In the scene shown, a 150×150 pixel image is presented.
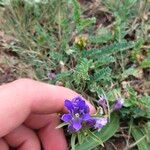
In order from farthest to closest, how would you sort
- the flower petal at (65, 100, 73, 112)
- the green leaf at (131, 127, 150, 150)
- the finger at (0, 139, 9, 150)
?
the green leaf at (131, 127, 150, 150), the finger at (0, 139, 9, 150), the flower petal at (65, 100, 73, 112)

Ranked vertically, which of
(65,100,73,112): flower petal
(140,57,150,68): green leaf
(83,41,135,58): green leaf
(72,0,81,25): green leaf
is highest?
(72,0,81,25): green leaf

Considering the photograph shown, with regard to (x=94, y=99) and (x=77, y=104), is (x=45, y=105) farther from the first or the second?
(x=94, y=99)

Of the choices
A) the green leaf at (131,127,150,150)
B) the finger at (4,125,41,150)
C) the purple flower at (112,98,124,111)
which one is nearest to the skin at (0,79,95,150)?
the finger at (4,125,41,150)

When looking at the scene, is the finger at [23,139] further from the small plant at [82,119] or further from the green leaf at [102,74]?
the green leaf at [102,74]

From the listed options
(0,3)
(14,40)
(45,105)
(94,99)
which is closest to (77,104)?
(45,105)

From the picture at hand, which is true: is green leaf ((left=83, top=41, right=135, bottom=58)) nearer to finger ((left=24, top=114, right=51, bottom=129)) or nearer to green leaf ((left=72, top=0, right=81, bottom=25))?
green leaf ((left=72, top=0, right=81, bottom=25))
